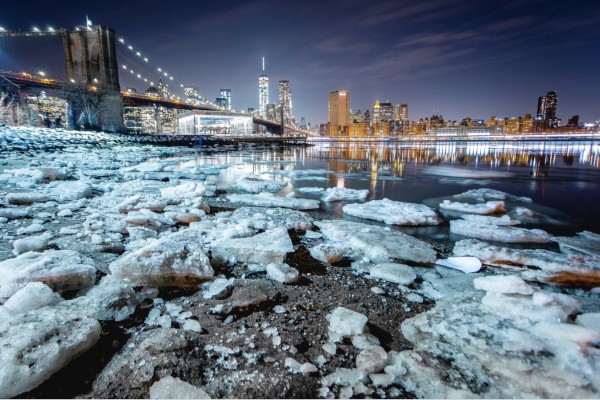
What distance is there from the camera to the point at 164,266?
2041 mm

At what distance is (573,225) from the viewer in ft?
12.8

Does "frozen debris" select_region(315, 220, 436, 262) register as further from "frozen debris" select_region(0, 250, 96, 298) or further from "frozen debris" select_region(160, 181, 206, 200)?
"frozen debris" select_region(160, 181, 206, 200)

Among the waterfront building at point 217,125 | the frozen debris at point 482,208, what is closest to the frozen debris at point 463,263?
the frozen debris at point 482,208

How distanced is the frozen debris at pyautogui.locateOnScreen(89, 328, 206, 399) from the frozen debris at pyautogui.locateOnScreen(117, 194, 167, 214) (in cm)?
272

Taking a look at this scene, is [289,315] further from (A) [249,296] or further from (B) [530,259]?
(B) [530,259]

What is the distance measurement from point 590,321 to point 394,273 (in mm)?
1057

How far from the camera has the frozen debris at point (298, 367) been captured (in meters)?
1.32

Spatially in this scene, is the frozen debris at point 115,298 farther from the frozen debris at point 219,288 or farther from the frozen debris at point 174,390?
the frozen debris at point 174,390

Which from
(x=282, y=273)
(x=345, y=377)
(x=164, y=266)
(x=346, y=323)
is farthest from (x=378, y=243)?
(x=164, y=266)

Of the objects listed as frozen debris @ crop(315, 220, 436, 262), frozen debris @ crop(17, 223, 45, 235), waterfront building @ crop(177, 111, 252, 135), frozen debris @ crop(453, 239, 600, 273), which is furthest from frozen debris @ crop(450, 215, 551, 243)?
waterfront building @ crop(177, 111, 252, 135)

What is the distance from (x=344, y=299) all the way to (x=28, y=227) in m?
3.30

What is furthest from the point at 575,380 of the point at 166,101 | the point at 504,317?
the point at 166,101

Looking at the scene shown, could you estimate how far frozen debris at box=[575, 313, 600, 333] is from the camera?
4.91ft

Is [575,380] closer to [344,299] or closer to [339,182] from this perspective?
[344,299]
